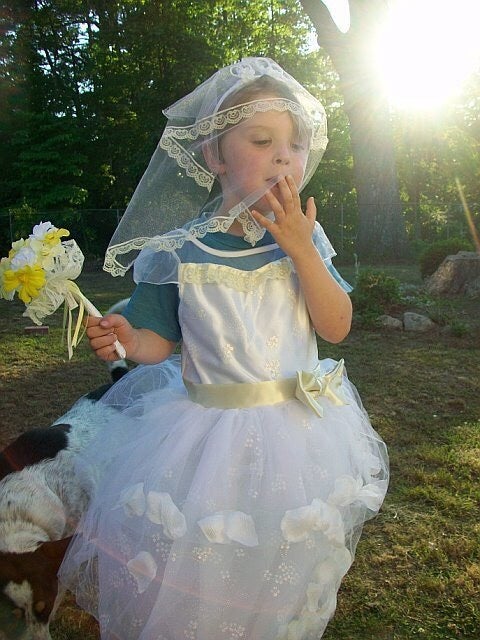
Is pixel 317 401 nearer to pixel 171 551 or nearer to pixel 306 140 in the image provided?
pixel 171 551

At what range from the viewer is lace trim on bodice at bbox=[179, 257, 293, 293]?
77.4 inches

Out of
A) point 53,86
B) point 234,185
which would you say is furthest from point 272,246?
point 53,86

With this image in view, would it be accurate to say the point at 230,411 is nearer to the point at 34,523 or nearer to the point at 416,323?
the point at 34,523

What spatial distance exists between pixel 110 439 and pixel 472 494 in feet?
7.21

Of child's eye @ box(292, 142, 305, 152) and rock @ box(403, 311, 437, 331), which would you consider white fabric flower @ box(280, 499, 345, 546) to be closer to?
child's eye @ box(292, 142, 305, 152)

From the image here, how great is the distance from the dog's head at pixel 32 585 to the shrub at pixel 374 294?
618 centimetres

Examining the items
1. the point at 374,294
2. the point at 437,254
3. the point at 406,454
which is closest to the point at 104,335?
the point at 406,454

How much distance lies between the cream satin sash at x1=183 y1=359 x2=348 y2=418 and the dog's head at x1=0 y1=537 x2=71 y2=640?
729 mm

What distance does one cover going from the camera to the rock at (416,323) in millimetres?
7449

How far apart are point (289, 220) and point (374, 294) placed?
650 centimetres

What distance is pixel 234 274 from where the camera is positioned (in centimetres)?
197

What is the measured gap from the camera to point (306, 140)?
6.65 feet

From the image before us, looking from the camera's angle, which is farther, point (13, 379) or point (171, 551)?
point (13, 379)

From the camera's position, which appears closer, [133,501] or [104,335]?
[133,501]
